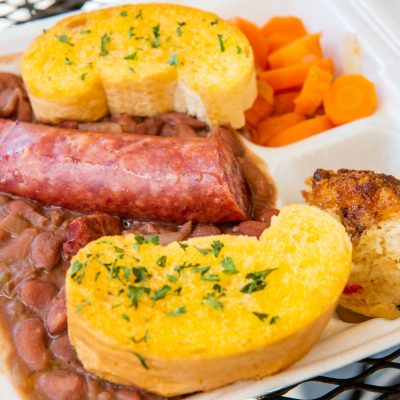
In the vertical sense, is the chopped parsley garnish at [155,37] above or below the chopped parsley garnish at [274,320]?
above

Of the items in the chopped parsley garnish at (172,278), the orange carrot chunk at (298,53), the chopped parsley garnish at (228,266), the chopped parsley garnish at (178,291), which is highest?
the orange carrot chunk at (298,53)

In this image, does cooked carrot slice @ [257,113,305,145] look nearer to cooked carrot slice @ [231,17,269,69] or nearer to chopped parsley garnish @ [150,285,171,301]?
cooked carrot slice @ [231,17,269,69]

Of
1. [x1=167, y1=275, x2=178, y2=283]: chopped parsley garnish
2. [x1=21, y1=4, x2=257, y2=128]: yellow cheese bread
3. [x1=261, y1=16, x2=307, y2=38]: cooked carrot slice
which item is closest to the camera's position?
[x1=167, y1=275, x2=178, y2=283]: chopped parsley garnish

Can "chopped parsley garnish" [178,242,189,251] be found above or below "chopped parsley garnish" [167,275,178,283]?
above

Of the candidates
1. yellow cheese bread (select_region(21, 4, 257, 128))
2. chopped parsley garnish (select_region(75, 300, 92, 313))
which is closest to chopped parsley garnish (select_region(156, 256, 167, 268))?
chopped parsley garnish (select_region(75, 300, 92, 313))

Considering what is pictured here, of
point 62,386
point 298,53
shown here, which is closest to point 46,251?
point 62,386

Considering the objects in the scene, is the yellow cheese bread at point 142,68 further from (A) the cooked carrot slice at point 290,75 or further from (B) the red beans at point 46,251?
(B) the red beans at point 46,251

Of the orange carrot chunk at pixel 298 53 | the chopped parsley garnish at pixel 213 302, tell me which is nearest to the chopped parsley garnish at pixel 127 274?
the chopped parsley garnish at pixel 213 302

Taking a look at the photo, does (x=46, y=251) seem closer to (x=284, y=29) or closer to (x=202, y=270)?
(x=202, y=270)
